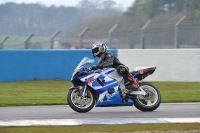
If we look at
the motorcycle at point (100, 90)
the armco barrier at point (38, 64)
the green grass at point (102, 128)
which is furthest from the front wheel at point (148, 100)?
the armco barrier at point (38, 64)

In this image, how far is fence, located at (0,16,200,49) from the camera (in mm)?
21672

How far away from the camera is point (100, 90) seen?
36.3 ft

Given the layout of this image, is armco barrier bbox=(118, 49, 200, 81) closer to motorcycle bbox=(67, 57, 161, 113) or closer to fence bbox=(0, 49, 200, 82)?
fence bbox=(0, 49, 200, 82)

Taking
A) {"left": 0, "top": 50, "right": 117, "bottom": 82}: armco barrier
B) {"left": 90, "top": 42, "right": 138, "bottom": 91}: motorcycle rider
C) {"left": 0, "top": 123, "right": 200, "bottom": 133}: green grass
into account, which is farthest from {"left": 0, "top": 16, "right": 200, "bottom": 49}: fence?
{"left": 0, "top": 123, "right": 200, "bottom": 133}: green grass

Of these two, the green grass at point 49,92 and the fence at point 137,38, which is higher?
the fence at point 137,38

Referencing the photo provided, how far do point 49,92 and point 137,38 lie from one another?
7843 millimetres

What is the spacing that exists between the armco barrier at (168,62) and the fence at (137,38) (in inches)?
90.9

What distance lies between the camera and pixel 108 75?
1118 centimetres

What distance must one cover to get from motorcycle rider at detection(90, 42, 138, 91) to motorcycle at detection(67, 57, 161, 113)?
0.09 meters

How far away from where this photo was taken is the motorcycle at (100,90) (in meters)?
11.0

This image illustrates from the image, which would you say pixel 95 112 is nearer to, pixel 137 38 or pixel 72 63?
pixel 72 63

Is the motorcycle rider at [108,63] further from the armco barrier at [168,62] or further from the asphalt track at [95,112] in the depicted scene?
the armco barrier at [168,62]

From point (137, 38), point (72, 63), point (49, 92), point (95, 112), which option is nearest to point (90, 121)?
point (95, 112)

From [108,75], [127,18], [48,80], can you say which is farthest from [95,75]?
[127,18]
